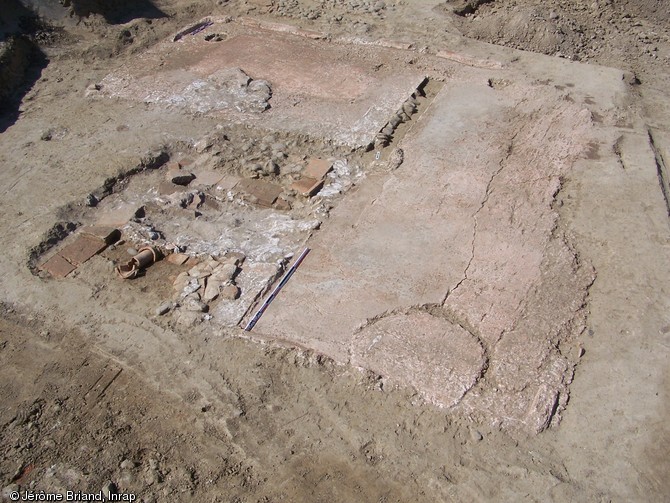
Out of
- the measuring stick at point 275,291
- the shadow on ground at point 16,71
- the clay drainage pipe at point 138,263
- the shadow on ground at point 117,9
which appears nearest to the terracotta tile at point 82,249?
the clay drainage pipe at point 138,263

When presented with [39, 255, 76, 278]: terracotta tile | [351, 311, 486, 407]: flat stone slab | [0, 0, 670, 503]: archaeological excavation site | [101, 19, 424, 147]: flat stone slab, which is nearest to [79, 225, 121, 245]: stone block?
[0, 0, 670, 503]: archaeological excavation site

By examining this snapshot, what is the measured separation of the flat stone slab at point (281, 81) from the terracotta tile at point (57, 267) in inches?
98.3

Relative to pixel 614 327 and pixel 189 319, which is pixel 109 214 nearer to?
pixel 189 319

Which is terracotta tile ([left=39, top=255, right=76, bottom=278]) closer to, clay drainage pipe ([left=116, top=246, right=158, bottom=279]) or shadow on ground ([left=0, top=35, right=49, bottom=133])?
clay drainage pipe ([left=116, top=246, right=158, bottom=279])

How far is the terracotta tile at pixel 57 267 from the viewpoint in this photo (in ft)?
15.7

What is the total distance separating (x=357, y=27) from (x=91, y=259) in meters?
5.09

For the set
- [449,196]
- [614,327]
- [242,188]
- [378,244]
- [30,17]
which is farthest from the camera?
[30,17]

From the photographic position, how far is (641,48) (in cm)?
770

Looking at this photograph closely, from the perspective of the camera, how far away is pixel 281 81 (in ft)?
23.2

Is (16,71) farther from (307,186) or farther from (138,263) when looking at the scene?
(307,186)

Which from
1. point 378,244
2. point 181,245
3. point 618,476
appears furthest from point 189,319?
point 618,476

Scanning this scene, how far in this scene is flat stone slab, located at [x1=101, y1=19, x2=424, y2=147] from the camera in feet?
20.9

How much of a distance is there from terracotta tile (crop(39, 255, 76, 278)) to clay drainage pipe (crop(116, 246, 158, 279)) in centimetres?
45

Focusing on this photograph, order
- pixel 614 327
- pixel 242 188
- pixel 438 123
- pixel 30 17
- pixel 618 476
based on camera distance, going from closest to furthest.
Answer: pixel 618 476, pixel 614 327, pixel 242 188, pixel 438 123, pixel 30 17
